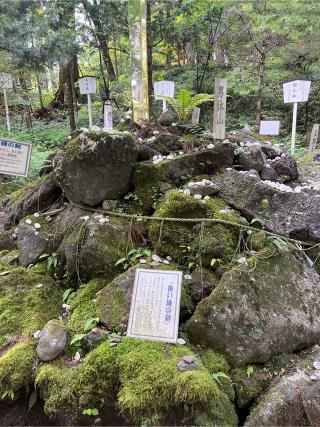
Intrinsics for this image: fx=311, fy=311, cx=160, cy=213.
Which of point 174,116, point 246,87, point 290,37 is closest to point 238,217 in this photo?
point 174,116

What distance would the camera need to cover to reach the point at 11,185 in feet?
27.6

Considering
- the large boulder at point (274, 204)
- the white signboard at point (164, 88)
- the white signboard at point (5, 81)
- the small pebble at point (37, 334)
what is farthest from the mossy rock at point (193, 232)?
the white signboard at point (5, 81)

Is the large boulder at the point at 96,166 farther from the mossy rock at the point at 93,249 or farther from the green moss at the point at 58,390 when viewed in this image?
the green moss at the point at 58,390

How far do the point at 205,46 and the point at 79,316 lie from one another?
14550 millimetres

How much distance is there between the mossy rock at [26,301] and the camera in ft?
11.2

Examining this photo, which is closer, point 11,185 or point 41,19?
point 41,19

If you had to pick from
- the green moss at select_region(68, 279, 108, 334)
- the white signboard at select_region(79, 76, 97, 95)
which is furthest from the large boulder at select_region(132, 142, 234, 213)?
the white signboard at select_region(79, 76, 97, 95)

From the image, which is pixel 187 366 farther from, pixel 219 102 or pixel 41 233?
pixel 219 102

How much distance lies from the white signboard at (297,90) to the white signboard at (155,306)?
823 cm

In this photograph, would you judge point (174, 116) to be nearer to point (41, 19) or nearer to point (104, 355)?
point (41, 19)

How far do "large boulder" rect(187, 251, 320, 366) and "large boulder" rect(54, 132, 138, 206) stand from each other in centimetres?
204

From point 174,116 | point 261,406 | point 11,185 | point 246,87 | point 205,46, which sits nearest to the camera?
point 261,406

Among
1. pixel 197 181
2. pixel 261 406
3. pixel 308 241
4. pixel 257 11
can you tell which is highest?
pixel 257 11

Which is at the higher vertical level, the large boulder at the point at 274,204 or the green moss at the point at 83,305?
the large boulder at the point at 274,204
